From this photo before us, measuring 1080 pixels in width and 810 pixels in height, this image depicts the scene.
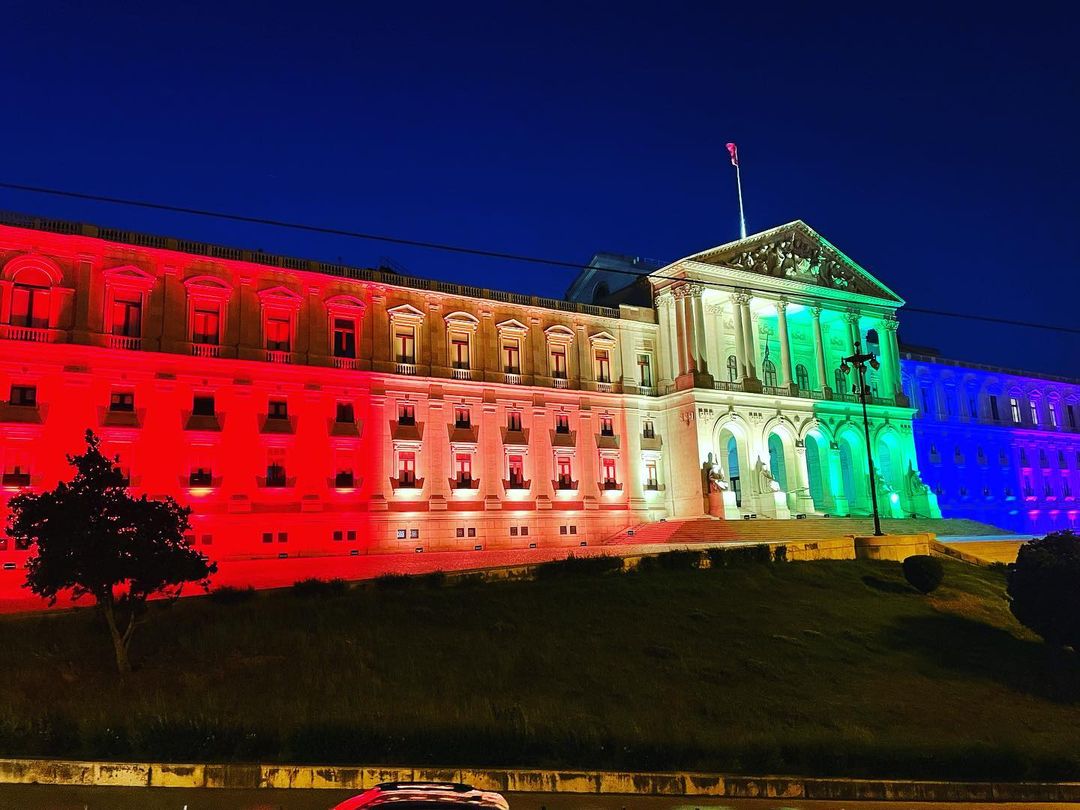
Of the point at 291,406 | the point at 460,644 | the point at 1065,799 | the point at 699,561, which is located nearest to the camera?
the point at 1065,799

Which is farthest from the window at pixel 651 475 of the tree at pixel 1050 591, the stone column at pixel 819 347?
the tree at pixel 1050 591

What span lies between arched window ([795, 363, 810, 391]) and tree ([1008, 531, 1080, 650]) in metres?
33.4

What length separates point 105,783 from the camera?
12695 mm

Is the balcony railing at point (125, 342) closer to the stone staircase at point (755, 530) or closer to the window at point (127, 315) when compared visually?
the window at point (127, 315)

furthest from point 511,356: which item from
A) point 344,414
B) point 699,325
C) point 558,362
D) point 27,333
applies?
point 27,333

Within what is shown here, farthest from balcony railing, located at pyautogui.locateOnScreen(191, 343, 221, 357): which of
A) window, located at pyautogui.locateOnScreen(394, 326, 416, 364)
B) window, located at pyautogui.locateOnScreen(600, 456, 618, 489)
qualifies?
window, located at pyautogui.locateOnScreen(600, 456, 618, 489)

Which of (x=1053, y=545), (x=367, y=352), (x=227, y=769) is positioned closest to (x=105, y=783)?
(x=227, y=769)

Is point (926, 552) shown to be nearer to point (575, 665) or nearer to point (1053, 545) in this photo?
point (1053, 545)

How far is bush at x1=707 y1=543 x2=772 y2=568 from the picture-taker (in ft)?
107

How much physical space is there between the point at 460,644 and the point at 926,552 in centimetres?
2382

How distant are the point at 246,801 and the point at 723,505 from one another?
1532 inches

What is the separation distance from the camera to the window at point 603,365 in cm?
5288

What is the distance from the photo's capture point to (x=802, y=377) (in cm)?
6053

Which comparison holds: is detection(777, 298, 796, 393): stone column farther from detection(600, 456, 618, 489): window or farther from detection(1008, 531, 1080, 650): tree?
detection(1008, 531, 1080, 650): tree
